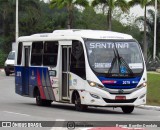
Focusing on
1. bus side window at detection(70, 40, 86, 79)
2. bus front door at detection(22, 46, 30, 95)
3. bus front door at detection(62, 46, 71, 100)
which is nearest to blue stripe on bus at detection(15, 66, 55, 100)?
bus front door at detection(22, 46, 30, 95)

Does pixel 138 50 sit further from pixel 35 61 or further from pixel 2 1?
pixel 2 1

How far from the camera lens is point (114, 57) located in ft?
72.5

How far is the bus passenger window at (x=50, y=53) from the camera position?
2378 centimetres

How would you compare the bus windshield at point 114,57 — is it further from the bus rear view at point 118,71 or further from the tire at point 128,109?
the tire at point 128,109

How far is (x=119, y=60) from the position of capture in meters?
22.1

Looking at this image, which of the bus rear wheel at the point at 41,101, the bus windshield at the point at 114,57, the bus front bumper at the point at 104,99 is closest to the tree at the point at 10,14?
the bus rear wheel at the point at 41,101

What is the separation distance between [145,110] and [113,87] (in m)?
4.05

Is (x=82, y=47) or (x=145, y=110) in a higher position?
(x=82, y=47)

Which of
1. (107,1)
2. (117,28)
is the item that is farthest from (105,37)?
(117,28)

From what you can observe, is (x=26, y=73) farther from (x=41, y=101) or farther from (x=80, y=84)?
(x=80, y=84)

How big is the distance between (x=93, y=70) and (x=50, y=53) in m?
2.87

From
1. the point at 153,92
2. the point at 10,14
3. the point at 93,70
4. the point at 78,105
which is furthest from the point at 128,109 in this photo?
the point at 10,14

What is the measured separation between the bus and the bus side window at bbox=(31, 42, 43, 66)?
34cm

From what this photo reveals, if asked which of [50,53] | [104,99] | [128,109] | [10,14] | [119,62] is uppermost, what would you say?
[10,14]
